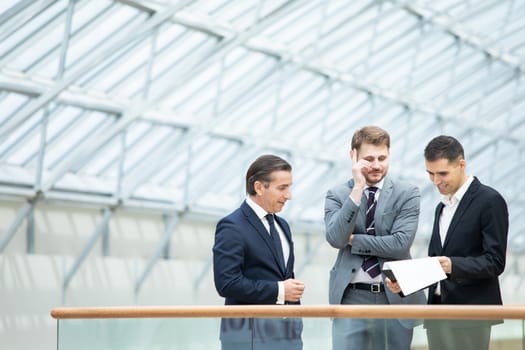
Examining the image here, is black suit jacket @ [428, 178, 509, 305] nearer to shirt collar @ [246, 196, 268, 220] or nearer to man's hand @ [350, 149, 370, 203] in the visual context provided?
man's hand @ [350, 149, 370, 203]

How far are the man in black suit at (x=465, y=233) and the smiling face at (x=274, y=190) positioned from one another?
758mm

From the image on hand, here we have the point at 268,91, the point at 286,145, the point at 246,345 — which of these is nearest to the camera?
the point at 246,345

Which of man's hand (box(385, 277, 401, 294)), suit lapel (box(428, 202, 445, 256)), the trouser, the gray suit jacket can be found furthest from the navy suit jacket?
suit lapel (box(428, 202, 445, 256))

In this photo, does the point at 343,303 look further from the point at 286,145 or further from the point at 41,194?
the point at 286,145

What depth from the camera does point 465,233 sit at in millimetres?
5188

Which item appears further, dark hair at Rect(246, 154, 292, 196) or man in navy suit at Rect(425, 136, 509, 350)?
dark hair at Rect(246, 154, 292, 196)

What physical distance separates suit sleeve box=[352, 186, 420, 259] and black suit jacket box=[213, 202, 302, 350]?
0.49 meters

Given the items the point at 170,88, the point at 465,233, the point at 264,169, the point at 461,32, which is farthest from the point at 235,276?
the point at 461,32

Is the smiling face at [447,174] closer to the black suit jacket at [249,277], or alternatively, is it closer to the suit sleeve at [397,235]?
the suit sleeve at [397,235]

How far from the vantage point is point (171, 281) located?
69.7ft

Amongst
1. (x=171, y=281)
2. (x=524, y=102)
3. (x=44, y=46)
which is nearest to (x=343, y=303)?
(x=44, y=46)

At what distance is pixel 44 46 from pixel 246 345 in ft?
35.0

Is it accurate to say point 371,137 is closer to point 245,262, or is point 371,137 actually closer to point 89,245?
point 245,262

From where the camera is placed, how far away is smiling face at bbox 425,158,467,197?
5.21 metres
